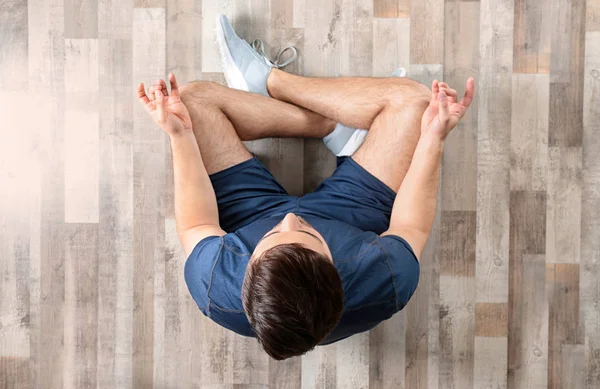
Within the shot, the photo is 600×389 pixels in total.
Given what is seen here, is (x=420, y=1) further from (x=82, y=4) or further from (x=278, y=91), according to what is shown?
(x=82, y=4)

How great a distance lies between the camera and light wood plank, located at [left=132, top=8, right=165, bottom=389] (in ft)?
5.36

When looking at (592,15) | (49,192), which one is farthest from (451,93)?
(49,192)

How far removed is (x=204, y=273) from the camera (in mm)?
1183

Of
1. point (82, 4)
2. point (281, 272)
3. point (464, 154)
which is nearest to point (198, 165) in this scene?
point (281, 272)

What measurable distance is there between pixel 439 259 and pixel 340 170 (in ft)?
1.57

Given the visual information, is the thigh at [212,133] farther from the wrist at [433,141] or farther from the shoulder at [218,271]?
the wrist at [433,141]

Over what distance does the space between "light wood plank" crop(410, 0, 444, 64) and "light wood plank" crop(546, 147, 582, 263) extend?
0.49 metres

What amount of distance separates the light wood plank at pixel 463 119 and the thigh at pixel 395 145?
0.97 feet

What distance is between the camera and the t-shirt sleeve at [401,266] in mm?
1176

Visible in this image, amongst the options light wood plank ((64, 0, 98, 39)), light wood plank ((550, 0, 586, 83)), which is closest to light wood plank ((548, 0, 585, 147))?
light wood plank ((550, 0, 586, 83))

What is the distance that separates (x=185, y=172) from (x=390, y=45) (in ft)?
2.58

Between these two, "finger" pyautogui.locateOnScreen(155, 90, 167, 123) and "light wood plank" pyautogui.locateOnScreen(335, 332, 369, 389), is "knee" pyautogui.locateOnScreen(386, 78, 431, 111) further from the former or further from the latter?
"light wood plank" pyautogui.locateOnScreen(335, 332, 369, 389)

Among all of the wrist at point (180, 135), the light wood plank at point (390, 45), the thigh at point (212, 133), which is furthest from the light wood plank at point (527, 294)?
the wrist at point (180, 135)

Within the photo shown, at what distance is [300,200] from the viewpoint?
56.1 inches
